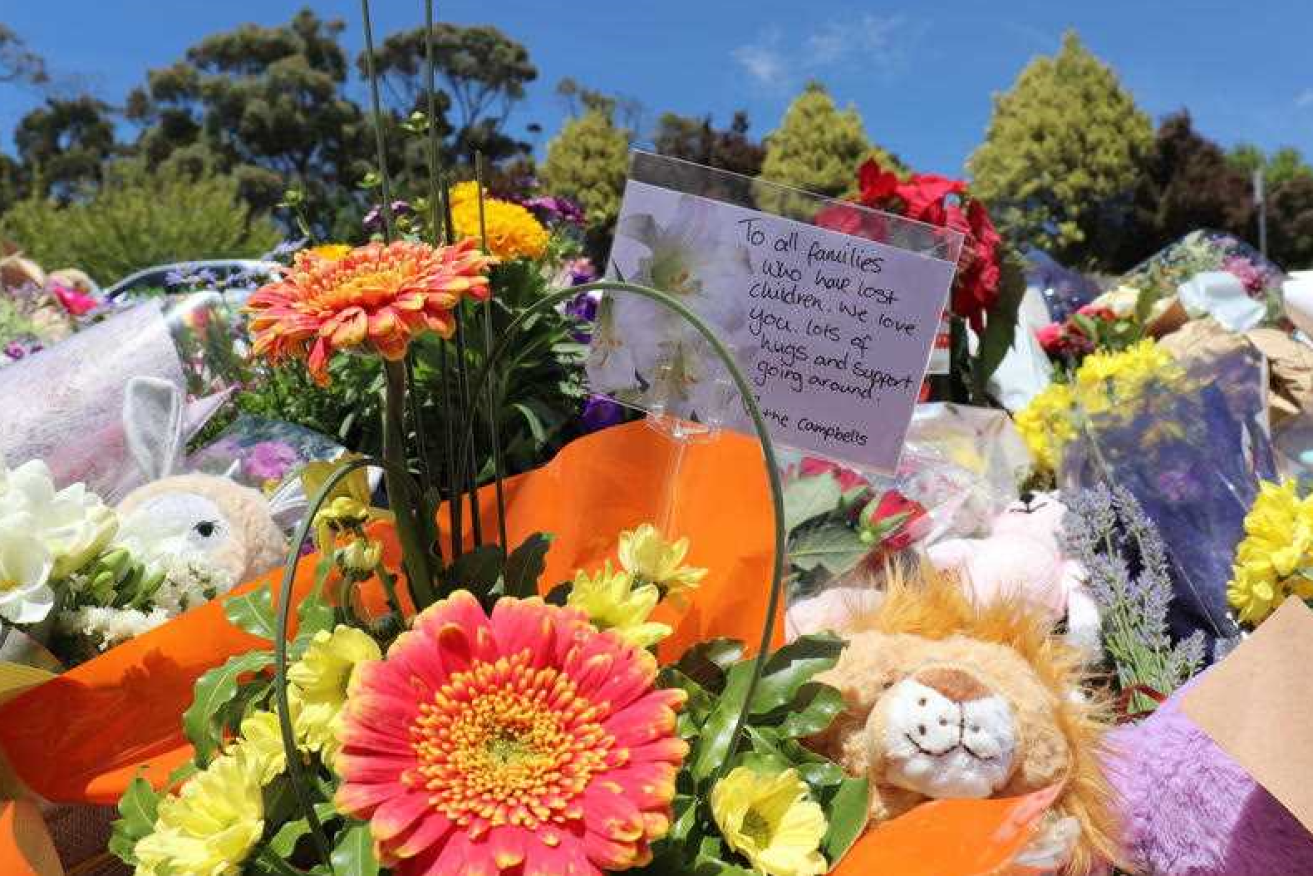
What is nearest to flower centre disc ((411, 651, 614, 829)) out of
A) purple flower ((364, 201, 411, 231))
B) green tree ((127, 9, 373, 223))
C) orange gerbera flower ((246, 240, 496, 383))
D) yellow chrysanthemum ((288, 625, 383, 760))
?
yellow chrysanthemum ((288, 625, 383, 760))

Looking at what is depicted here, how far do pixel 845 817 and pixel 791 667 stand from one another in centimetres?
13

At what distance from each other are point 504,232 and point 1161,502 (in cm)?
122

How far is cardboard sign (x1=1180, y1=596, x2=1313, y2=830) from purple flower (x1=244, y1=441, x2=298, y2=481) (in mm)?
1154

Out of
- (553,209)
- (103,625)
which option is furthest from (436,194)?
(553,209)

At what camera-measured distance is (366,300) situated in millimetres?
722

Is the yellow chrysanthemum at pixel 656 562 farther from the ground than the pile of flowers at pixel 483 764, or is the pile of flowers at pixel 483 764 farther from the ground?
the yellow chrysanthemum at pixel 656 562

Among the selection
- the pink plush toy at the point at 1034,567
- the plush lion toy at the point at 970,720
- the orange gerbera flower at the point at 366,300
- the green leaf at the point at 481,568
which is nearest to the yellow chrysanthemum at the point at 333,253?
the orange gerbera flower at the point at 366,300

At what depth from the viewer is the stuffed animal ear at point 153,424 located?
4.72 feet

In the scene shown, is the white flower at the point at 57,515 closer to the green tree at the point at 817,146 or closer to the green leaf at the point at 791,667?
the green leaf at the point at 791,667

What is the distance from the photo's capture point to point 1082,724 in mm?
1038

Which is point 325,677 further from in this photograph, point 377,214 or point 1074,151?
point 1074,151

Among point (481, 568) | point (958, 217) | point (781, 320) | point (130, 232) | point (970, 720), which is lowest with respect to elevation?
point (970, 720)

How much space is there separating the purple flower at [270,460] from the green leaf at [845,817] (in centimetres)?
95

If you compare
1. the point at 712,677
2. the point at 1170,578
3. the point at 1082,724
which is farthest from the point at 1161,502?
the point at 712,677
